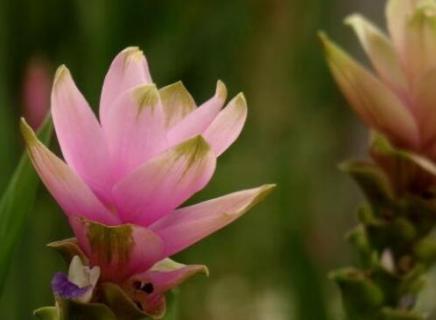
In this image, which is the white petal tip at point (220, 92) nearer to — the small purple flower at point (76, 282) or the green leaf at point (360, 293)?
the small purple flower at point (76, 282)

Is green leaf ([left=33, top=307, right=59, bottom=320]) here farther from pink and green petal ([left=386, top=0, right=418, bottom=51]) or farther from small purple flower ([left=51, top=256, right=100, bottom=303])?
pink and green petal ([left=386, top=0, right=418, bottom=51])

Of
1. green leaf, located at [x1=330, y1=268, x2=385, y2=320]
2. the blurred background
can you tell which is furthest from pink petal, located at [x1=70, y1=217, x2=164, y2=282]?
the blurred background

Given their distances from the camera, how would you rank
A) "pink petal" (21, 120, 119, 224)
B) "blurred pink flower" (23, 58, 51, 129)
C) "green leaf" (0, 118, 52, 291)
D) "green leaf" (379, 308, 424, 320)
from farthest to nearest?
1. "blurred pink flower" (23, 58, 51, 129)
2. "green leaf" (379, 308, 424, 320)
3. "green leaf" (0, 118, 52, 291)
4. "pink petal" (21, 120, 119, 224)

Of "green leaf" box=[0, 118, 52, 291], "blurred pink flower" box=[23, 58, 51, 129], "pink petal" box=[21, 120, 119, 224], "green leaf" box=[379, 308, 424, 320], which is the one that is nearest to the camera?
"pink petal" box=[21, 120, 119, 224]

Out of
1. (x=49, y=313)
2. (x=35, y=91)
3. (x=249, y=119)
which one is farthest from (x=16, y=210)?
(x=249, y=119)

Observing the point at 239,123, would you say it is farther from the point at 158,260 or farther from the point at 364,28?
the point at 364,28

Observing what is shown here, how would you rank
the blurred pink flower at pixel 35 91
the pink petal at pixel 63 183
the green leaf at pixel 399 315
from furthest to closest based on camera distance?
the blurred pink flower at pixel 35 91 → the green leaf at pixel 399 315 → the pink petal at pixel 63 183

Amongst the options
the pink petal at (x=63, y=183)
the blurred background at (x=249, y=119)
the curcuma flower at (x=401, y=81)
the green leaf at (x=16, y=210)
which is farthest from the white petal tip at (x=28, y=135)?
the blurred background at (x=249, y=119)

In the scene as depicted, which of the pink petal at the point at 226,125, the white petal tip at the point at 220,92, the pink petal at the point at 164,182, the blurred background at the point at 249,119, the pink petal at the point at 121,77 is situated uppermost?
the pink petal at the point at 121,77
